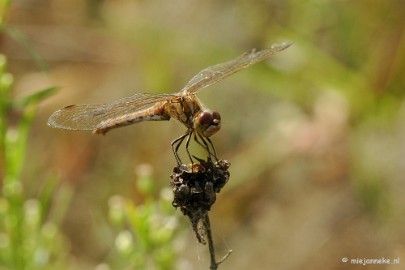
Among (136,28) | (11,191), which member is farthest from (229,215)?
(11,191)

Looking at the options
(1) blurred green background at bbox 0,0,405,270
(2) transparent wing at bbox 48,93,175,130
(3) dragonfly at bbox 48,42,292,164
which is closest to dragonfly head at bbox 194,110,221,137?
(3) dragonfly at bbox 48,42,292,164

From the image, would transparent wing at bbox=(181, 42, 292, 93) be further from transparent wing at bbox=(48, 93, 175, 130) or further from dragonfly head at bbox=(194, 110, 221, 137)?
dragonfly head at bbox=(194, 110, 221, 137)

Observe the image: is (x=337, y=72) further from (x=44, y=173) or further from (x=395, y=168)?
(x=44, y=173)

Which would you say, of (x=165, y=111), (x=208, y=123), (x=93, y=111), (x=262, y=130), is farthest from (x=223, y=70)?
(x=262, y=130)

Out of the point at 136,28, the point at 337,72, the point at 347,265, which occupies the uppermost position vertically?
the point at 136,28

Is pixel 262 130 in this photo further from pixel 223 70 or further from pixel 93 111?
pixel 93 111

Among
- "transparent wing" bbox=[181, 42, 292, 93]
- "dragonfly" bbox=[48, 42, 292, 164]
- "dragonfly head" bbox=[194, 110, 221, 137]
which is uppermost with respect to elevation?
"transparent wing" bbox=[181, 42, 292, 93]

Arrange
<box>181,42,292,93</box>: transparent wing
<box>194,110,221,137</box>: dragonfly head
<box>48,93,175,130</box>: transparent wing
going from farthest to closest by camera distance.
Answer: <box>181,42,292,93</box>: transparent wing
<box>48,93,175,130</box>: transparent wing
<box>194,110,221,137</box>: dragonfly head
